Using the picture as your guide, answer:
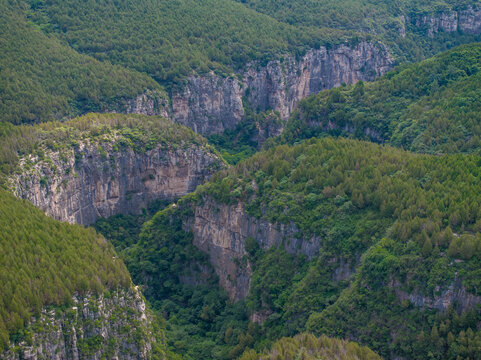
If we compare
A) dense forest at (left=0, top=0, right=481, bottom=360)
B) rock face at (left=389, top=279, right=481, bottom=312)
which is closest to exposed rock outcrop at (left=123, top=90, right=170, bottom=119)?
dense forest at (left=0, top=0, right=481, bottom=360)

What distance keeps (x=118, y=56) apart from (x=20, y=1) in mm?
18207

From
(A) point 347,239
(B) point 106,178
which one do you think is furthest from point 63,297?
(B) point 106,178

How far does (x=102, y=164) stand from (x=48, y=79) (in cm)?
2346

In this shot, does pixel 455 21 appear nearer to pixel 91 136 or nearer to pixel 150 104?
pixel 150 104

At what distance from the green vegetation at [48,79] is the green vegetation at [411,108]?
23.9 metres

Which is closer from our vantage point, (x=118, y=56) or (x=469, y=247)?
(x=469, y=247)

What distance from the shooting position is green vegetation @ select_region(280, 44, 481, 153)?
84125 mm

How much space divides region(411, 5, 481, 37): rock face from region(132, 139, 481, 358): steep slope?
8967cm

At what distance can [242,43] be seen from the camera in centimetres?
12656

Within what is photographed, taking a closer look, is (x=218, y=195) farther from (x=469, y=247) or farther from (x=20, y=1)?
(x=20, y=1)

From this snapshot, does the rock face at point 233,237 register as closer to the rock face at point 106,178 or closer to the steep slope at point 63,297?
the steep slope at point 63,297

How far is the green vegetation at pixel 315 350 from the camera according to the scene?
1961 inches

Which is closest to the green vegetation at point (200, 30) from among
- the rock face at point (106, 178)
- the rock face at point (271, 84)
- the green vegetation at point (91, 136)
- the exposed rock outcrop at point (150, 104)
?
Answer: the rock face at point (271, 84)

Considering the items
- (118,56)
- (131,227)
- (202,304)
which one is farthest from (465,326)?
(118,56)
